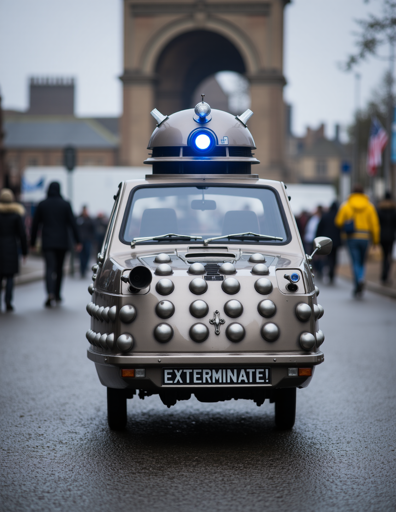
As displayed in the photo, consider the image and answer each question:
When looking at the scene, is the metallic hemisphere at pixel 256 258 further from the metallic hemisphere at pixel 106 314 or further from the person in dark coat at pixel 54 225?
the person in dark coat at pixel 54 225

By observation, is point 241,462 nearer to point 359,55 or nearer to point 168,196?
point 168,196

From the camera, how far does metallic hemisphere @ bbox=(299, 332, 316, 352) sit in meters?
5.64

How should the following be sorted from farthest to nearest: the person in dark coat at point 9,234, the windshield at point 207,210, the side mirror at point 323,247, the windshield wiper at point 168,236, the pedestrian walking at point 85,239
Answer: the pedestrian walking at point 85,239
the person in dark coat at point 9,234
the windshield at point 207,210
the side mirror at point 323,247
the windshield wiper at point 168,236

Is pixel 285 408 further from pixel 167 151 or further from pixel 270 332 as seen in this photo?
pixel 167 151

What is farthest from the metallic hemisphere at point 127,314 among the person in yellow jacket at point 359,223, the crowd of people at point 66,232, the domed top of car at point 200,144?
the person in yellow jacket at point 359,223

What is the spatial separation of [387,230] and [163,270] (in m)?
15.0

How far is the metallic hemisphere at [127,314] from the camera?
5594 mm

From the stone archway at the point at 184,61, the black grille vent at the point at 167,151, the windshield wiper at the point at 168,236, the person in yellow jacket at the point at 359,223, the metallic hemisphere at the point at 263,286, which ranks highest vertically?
the stone archway at the point at 184,61

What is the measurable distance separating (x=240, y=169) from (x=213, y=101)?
122m

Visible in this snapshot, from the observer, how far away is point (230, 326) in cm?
558

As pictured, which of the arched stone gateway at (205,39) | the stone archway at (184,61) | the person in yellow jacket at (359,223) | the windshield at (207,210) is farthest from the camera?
the stone archway at (184,61)

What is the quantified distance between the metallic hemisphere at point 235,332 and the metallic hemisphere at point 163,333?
0.35 meters

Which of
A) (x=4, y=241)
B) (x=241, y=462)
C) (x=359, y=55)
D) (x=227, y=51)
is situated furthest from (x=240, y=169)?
(x=227, y=51)

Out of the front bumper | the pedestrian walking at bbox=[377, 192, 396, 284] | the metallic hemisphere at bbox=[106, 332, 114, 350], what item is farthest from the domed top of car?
the pedestrian walking at bbox=[377, 192, 396, 284]
